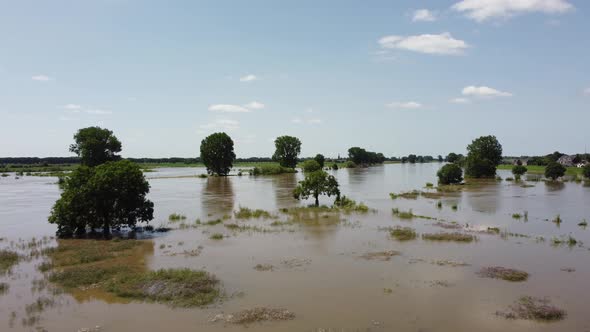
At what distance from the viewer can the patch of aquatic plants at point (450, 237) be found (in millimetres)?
30578

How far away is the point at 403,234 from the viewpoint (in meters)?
32.5

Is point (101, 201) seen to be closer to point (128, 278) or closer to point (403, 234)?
point (128, 278)

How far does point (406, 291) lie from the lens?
64.1 ft

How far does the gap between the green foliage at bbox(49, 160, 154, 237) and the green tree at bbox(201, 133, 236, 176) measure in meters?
84.4

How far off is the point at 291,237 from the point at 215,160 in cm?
9116

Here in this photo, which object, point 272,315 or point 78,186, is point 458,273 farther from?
point 78,186

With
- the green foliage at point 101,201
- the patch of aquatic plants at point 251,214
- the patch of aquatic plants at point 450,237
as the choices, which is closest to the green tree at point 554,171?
the patch of aquatic plants at point 450,237

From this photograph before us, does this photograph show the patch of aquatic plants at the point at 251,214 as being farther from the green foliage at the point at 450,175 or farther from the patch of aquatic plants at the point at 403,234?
the green foliage at the point at 450,175

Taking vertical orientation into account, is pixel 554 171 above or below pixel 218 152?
below

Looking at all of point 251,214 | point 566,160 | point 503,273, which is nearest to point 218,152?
point 251,214

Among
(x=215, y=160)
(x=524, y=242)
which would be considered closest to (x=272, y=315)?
(x=524, y=242)

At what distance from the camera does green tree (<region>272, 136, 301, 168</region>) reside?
464 ft

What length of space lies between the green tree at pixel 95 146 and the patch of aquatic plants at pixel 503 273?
93205 mm

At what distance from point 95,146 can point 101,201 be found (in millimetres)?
74104
